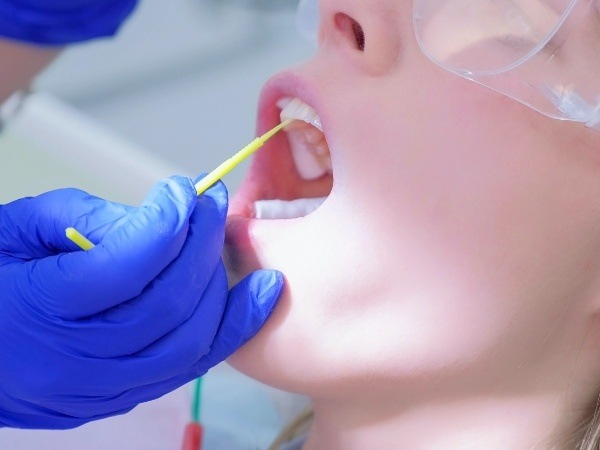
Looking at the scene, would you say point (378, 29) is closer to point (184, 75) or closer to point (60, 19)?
point (60, 19)

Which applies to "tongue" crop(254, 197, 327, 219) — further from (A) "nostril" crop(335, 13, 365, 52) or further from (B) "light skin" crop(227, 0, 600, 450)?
(A) "nostril" crop(335, 13, 365, 52)

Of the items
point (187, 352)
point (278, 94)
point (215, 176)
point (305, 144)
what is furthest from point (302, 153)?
point (187, 352)

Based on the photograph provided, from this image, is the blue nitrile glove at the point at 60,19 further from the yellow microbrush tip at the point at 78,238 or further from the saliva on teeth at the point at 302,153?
the yellow microbrush tip at the point at 78,238

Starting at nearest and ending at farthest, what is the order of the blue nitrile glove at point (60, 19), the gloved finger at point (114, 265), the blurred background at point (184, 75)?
the gloved finger at point (114, 265), the blue nitrile glove at point (60, 19), the blurred background at point (184, 75)

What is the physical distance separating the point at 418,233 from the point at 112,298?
335mm

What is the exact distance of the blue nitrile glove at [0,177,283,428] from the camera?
88 centimetres

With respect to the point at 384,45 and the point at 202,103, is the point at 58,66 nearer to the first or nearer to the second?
the point at 202,103

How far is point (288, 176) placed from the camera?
1.21 m

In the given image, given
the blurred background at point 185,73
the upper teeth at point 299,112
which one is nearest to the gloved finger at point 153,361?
the upper teeth at point 299,112

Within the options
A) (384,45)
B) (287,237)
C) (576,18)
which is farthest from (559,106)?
(287,237)

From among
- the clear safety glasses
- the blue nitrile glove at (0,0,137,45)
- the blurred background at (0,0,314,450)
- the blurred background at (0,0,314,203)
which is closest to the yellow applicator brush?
the clear safety glasses

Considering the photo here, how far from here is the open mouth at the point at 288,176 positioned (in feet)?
3.66

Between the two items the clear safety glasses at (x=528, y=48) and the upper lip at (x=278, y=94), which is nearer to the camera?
the clear safety glasses at (x=528, y=48)

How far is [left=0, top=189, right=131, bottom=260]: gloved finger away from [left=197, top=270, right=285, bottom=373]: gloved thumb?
159mm
